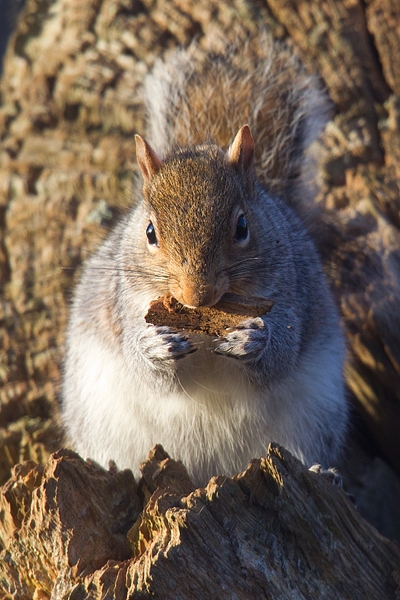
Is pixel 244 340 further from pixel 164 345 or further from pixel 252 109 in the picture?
pixel 252 109

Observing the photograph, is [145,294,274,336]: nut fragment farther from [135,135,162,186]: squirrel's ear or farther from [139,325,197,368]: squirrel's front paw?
[135,135,162,186]: squirrel's ear

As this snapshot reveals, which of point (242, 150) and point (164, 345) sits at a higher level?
point (242, 150)

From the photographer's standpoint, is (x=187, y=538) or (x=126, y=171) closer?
(x=187, y=538)

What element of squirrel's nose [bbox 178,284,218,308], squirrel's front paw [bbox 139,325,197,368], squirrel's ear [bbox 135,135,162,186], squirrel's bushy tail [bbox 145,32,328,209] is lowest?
squirrel's front paw [bbox 139,325,197,368]

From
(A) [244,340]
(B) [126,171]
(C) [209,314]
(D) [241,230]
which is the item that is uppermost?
(B) [126,171]

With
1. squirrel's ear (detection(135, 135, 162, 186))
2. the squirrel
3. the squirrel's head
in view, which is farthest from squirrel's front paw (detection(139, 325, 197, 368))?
squirrel's ear (detection(135, 135, 162, 186))

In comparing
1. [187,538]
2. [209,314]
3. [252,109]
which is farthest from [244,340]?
[252,109]

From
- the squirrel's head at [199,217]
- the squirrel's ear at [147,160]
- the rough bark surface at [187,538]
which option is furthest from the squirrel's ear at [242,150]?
the rough bark surface at [187,538]
